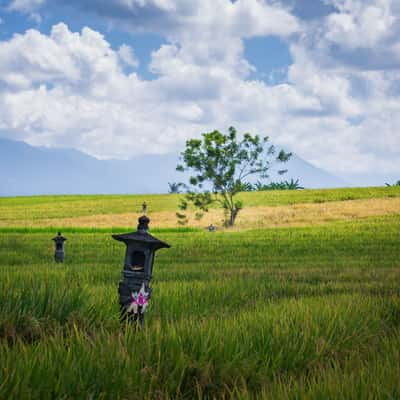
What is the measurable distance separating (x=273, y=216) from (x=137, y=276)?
1618 inches

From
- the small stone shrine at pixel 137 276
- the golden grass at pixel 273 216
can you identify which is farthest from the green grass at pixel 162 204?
the small stone shrine at pixel 137 276

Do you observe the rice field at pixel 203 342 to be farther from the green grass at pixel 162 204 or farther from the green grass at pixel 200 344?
the green grass at pixel 162 204

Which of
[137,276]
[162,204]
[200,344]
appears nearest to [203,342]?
[200,344]

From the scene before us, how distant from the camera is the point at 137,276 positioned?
7230mm

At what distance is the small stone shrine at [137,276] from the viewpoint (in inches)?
275

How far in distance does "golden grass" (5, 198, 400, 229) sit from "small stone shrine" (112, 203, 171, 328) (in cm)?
3491

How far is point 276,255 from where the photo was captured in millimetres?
23969

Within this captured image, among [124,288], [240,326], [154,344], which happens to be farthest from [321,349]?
[124,288]

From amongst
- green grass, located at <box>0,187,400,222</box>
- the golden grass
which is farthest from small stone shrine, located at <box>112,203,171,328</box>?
green grass, located at <box>0,187,400,222</box>

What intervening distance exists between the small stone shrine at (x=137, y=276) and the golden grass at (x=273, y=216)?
1374 inches

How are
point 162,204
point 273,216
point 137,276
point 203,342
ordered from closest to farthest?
point 203,342
point 137,276
point 273,216
point 162,204

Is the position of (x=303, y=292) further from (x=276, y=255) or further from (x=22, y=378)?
(x=276, y=255)

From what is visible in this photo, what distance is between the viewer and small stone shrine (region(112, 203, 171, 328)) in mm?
6973

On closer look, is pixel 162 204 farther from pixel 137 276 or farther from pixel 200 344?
pixel 200 344
